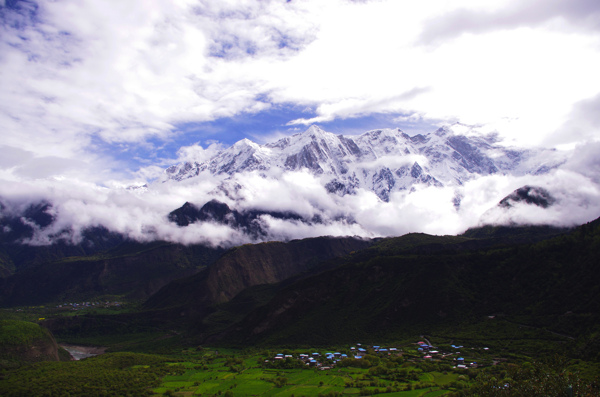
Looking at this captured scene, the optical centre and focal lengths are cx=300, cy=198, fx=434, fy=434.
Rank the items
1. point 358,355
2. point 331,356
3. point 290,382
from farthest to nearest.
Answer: point 331,356 → point 358,355 → point 290,382

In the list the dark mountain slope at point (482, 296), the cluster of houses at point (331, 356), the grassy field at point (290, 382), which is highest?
the dark mountain slope at point (482, 296)

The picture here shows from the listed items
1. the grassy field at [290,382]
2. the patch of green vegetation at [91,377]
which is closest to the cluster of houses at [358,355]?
the grassy field at [290,382]

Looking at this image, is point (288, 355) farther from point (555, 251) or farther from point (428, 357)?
point (555, 251)

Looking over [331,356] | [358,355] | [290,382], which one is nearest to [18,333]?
[290,382]

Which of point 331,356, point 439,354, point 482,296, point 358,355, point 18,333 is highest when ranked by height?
point 18,333

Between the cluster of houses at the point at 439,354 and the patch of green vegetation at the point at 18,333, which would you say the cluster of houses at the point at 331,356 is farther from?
the patch of green vegetation at the point at 18,333

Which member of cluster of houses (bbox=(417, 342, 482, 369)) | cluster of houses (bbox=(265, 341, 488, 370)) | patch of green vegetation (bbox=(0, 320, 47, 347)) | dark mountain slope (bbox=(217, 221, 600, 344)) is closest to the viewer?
cluster of houses (bbox=(417, 342, 482, 369))

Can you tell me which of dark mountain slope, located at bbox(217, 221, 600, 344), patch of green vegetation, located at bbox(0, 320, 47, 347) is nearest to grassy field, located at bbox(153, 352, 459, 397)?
dark mountain slope, located at bbox(217, 221, 600, 344)

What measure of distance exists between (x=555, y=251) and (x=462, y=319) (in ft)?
161

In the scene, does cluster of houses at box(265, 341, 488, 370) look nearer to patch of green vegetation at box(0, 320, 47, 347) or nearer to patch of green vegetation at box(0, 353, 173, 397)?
patch of green vegetation at box(0, 353, 173, 397)

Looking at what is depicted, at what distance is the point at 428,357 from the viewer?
431 ft

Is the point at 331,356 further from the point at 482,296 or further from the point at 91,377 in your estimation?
the point at 91,377

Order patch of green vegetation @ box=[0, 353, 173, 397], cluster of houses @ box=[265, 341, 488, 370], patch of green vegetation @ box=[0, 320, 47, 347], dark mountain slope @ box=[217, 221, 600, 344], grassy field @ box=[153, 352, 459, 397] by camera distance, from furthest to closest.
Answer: patch of green vegetation @ box=[0, 320, 47, 347]
dark mountain slope @ box=[217, 221, 600, 344]
cluster of houses @ box=[265, 341, 488, 370]
patch of green vegetation @ box=[0, 353, 173, 397]
grassy field @ box=[153, 352, 459, 397]

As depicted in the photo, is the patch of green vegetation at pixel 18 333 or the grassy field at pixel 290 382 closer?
the grassy field at pixel 290 382
